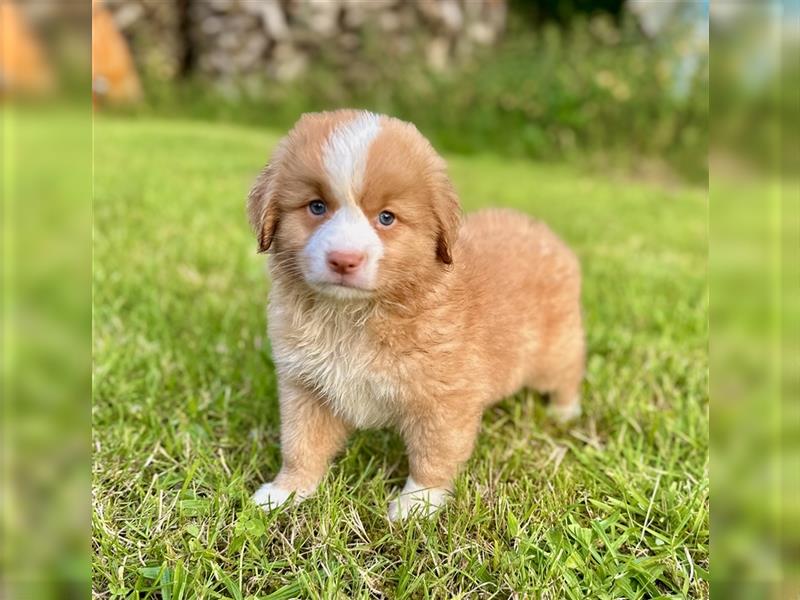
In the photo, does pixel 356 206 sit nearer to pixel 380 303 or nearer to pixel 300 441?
pixel 380 303

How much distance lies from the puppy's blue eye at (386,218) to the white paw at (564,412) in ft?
4.57

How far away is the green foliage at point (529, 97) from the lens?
906 cm

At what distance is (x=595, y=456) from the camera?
2.51 meters

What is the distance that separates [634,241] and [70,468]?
5.14 metres

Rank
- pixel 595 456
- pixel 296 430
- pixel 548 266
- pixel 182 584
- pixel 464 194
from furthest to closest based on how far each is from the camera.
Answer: pixel 464 194 < pixel 548 266 < pixel 595 456 < pixel 296 430 < pixel 182 584

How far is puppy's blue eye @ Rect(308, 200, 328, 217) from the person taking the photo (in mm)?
1857

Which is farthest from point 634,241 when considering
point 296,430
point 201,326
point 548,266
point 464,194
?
point 296,430

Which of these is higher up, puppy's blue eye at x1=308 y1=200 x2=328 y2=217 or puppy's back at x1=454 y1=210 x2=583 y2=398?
puppy's blue eye at x1=308 y1=200 x2=328 y2=217

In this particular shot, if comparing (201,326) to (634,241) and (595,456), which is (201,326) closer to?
(595,456)

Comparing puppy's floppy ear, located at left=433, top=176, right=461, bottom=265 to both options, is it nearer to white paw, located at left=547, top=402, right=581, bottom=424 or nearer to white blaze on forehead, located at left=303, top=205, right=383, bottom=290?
white blaze on forehead, located at left=303, top=205, right=383, bottom=290

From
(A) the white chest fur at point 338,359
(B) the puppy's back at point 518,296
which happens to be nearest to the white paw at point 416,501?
(A) the white chest fur at point 338,359

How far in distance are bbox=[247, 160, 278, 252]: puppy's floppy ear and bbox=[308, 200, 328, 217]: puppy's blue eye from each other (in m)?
0.13

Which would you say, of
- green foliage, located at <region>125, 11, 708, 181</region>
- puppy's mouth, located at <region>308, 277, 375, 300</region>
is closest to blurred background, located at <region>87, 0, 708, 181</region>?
green foliage, located at <region>125, 11, 708, 181</region>

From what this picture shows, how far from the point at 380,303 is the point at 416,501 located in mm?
657
